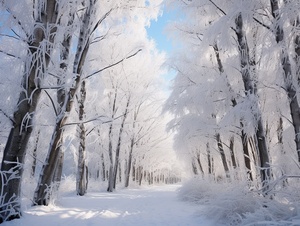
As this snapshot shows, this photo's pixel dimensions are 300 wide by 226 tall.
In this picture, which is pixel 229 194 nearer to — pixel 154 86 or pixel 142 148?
pixel 154 86

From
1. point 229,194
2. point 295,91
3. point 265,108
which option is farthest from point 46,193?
point 265,108

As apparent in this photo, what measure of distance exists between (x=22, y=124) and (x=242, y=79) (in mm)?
5297

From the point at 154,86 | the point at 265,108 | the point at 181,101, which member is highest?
the point at 154,86

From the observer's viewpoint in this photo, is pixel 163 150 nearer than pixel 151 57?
No

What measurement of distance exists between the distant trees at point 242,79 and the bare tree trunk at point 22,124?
306cm

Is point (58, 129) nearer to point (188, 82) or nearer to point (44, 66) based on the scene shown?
point (44, 66)

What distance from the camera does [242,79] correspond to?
5.97 m

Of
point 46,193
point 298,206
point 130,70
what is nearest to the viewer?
point 298,206

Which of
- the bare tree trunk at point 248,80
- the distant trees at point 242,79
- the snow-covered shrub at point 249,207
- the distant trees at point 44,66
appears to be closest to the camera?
the snow-covered shrub at point 249,207

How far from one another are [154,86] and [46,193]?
11.3 m

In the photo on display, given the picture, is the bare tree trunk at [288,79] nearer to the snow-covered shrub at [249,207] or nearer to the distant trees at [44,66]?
the snow-covered shrub at [249,207]

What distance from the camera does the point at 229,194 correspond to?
4.03m

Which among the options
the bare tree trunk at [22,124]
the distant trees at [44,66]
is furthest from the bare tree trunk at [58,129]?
the bare tree trunk at [22,124]

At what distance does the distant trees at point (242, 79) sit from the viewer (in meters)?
4.00
